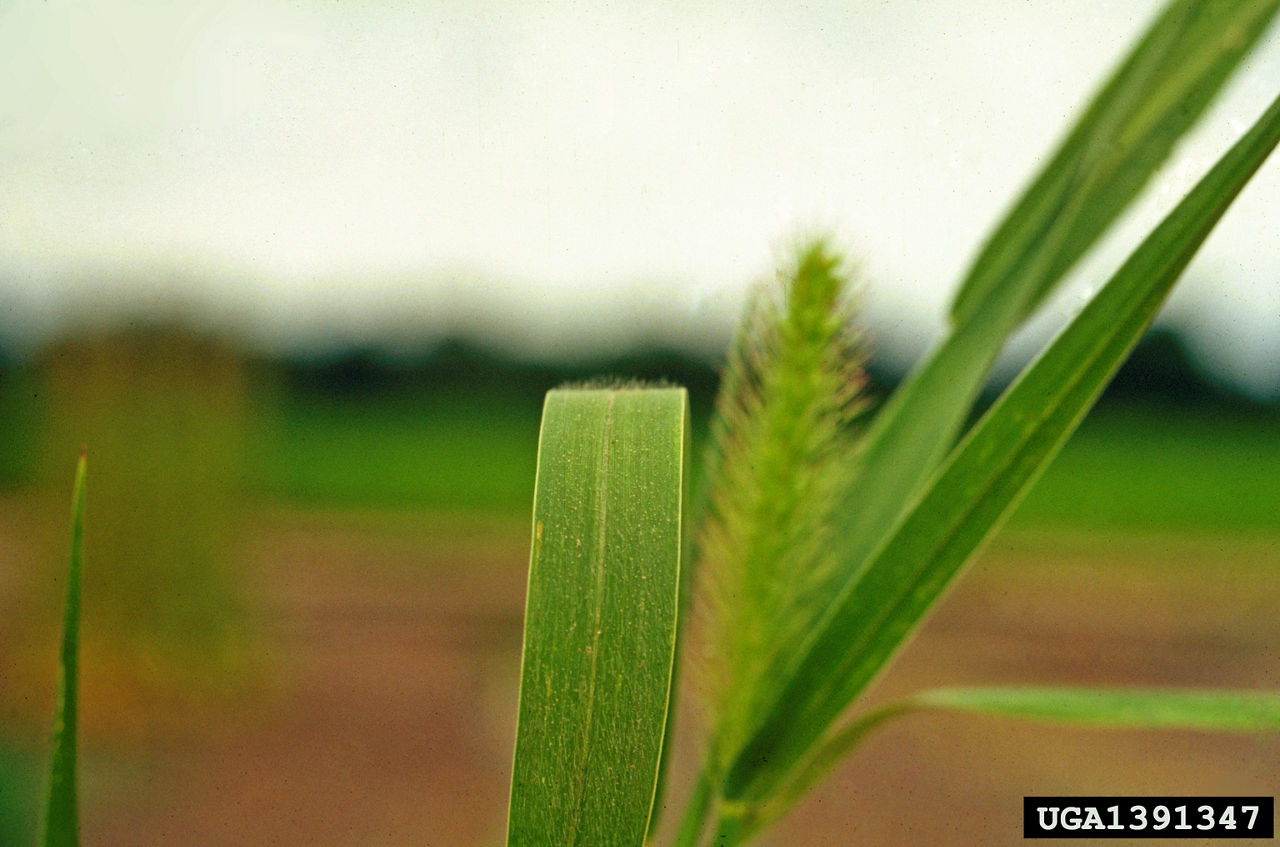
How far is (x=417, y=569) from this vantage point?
15539 millimetres

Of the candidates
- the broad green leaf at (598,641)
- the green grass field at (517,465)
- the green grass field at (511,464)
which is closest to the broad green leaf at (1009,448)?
the broad green leaf at (598,641)

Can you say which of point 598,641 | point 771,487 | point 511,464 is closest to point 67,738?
point 598,641

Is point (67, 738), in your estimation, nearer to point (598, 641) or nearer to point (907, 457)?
point (598, 641)

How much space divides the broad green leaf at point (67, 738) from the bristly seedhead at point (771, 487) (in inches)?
11.1

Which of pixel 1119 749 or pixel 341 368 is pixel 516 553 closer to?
pixel 341 368

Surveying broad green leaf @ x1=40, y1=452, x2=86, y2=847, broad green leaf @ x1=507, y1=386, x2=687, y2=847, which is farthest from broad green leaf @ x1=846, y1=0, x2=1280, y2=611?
broad green leaf @ x1=40, y1=452, x2=86, y2=847

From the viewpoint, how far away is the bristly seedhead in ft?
1.38

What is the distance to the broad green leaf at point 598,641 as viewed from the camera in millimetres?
295

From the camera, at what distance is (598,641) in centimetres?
30

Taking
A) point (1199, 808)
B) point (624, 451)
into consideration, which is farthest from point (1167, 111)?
point (1199, 808)

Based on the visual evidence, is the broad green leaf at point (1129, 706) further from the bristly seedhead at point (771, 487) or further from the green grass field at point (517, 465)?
the green grass field at point (517, 465)

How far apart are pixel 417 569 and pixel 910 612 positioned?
52.4 feet
